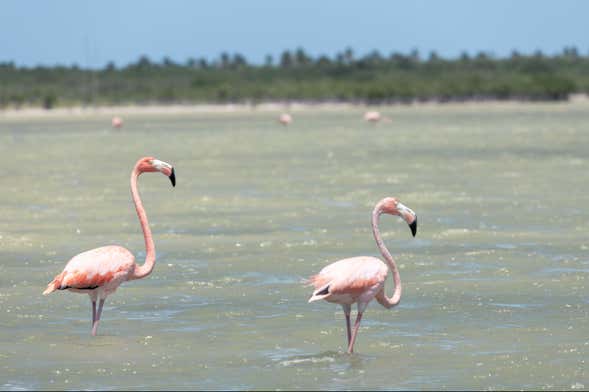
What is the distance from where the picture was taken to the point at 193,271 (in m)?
14.1

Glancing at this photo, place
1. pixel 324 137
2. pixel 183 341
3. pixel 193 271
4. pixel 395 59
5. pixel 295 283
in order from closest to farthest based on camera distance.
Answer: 1. pixel 183 341
2. pixel 295 283
3. pixel 193 271
4. pixel 324 137
5. pixel 395 59

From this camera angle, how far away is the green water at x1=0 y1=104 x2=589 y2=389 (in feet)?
31.8

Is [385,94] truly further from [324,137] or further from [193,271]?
[193,271]

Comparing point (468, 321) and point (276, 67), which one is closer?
point (468, 321)

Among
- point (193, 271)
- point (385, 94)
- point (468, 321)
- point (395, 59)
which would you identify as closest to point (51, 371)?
point (468, 321)

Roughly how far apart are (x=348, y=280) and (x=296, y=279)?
383 centimetres

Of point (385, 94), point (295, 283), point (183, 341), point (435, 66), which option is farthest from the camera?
point (435, 66)

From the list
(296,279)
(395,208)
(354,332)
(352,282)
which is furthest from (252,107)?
(352,282)

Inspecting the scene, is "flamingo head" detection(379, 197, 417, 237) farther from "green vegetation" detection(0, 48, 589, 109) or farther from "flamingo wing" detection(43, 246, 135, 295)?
"green vegetation" detection(0, 48, 589, 109)

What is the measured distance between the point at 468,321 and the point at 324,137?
3546 cm

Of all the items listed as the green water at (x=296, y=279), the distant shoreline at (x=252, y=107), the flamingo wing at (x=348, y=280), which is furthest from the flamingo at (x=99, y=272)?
the distant shoreline at (x=252, y=107)

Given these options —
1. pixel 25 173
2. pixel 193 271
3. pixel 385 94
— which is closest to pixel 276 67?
pixel 385 94

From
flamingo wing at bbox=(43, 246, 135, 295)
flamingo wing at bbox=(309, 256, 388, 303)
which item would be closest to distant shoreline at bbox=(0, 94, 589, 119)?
flamingo wing at bbox=(43, 246, 135, 295)

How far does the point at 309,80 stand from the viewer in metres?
138
